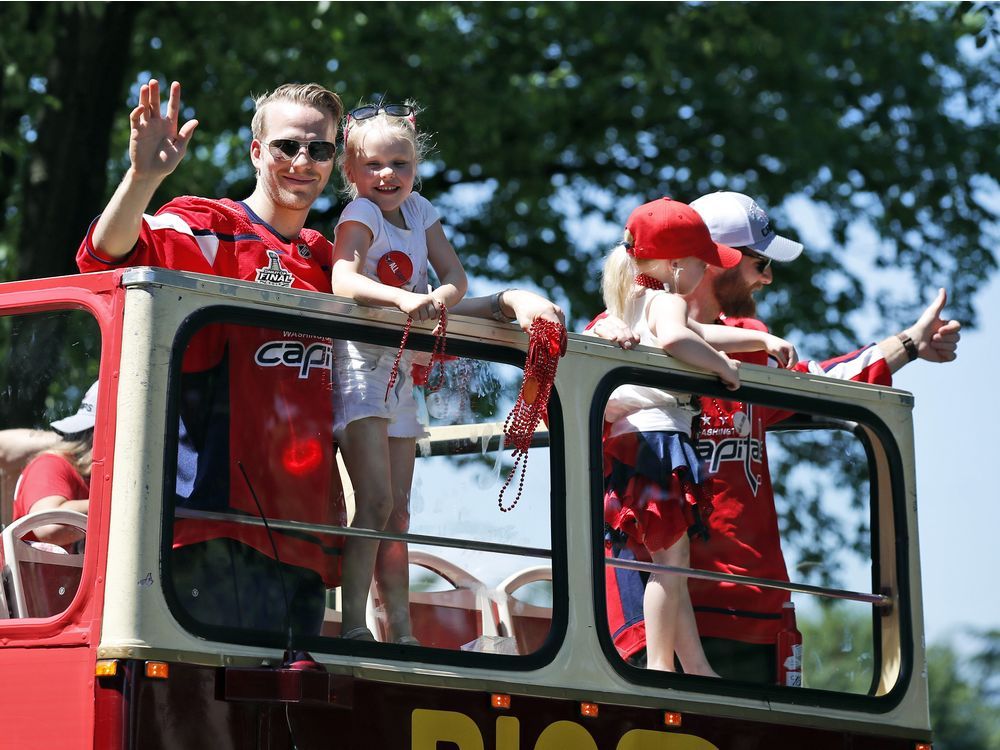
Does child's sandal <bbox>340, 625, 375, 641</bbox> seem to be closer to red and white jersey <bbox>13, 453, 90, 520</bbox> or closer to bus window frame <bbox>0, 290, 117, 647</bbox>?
bus window frame <bbox>0, 290, 117, 647</bbox>

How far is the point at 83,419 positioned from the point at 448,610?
1.06 meters

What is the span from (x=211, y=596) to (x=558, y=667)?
2.97 ft

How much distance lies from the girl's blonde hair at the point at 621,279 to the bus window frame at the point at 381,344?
2.36 feet

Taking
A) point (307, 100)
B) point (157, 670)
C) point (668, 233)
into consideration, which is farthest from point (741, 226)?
point (157, 670)

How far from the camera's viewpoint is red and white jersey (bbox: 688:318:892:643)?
15.4 ft

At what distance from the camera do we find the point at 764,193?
1283 cm

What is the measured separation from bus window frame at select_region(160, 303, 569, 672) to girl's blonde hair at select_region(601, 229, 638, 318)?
72 centimetres

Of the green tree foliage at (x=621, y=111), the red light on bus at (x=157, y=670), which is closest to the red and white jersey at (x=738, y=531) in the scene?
the red light on bus at (x=157, y=670)

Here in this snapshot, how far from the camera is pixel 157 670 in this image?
11.5ft

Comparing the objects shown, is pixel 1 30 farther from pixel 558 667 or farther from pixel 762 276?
pixel 558 667

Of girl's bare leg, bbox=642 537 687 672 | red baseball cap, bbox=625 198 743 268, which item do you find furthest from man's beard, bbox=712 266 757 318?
girl's bare leg, bbox=642 537 687 672

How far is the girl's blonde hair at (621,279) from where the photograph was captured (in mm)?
4910

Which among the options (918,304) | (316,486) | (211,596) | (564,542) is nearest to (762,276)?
(564,542)

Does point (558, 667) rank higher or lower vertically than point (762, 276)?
lower
